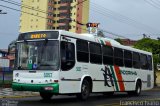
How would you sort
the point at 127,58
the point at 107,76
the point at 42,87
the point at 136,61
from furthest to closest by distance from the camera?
the point at 136,61 → the point at 127,58 → the point at 107,76 → the point at 42,87

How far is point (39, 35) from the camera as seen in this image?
1912cm

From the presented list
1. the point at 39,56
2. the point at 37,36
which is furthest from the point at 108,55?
the point at 39,56

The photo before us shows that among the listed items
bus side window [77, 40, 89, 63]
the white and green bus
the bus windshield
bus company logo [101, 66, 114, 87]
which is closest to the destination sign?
the white and green bus

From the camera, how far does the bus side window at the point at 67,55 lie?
1855 centimetres

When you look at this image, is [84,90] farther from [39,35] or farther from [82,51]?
[39,35]

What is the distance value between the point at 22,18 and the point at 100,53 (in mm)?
105766

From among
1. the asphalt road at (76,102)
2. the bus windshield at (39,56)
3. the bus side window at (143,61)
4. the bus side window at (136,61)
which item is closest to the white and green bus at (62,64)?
the bus windshield at (39,56)

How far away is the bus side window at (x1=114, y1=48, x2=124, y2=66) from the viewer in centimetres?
2395

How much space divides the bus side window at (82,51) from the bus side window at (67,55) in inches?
22.2

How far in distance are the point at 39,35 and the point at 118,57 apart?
257 inches

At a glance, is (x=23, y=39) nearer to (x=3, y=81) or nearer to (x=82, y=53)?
(x=82, y=53)

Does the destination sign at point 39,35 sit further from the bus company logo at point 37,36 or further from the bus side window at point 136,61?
the bus side window at point 136,61

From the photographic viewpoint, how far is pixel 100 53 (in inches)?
870

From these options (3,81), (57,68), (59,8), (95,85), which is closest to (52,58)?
(57,68)
